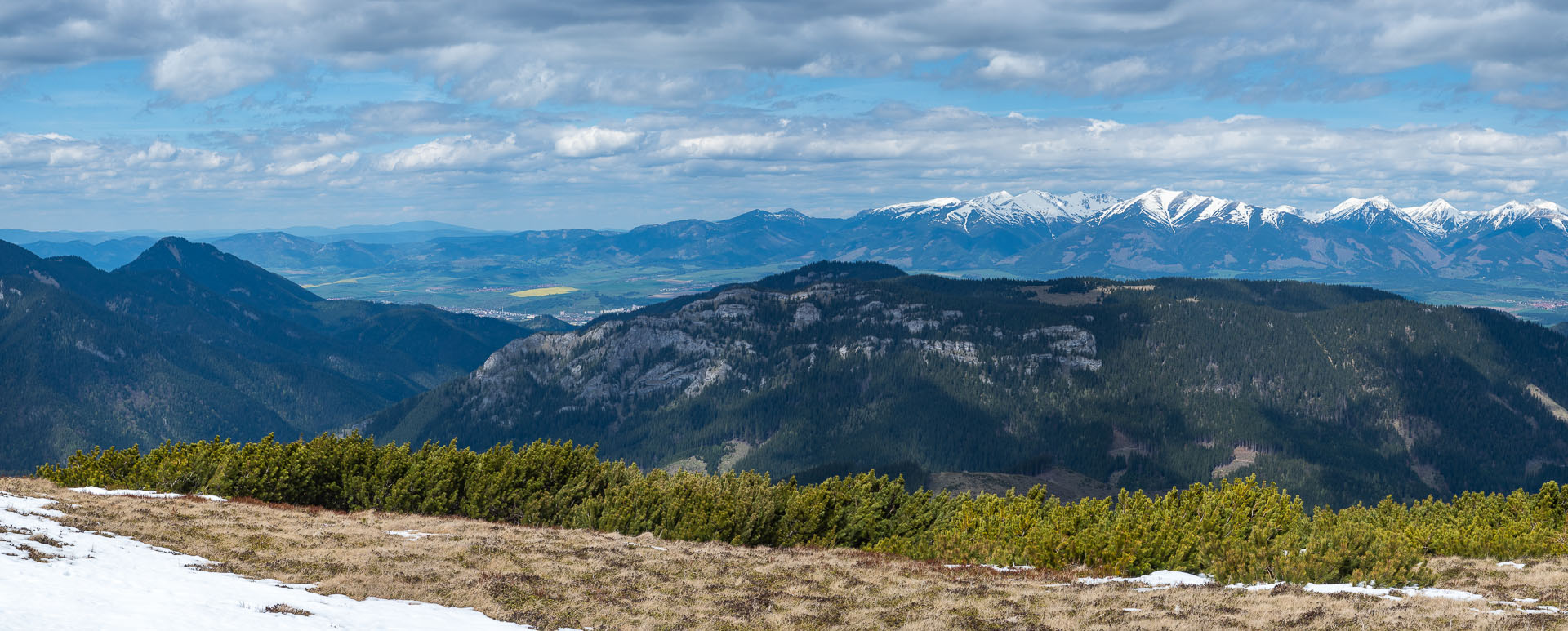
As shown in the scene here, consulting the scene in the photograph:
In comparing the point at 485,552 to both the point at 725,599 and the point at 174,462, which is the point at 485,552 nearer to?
the point at 725,599

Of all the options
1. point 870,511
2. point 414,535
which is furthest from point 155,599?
point 870,511

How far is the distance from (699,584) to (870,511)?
38.0 meters

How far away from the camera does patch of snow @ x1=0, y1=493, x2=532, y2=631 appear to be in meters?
29.8

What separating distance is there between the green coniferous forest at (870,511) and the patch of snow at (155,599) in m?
33.0

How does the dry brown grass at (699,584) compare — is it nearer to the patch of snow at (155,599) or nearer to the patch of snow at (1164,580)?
the patch of snow at (1164,580)

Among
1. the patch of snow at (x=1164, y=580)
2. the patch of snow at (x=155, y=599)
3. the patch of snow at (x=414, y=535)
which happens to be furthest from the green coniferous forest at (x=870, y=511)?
the patch of snow at (x=155, y=599)

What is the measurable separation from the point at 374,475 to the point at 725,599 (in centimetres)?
4739

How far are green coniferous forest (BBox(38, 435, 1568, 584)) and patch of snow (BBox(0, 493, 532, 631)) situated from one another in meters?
33.0

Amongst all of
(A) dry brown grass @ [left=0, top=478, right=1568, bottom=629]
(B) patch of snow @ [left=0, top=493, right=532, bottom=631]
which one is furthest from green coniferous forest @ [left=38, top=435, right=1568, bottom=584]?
(B) patch of snow @ [left=0, top=493, right=532, bottom=631]

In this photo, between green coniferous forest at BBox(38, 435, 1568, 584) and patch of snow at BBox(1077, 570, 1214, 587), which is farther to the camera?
green coniferous forest at BBox(38, 435, 1568, 584)

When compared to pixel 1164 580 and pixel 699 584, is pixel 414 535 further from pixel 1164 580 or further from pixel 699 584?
pixel 1164 580

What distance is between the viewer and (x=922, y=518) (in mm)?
87625

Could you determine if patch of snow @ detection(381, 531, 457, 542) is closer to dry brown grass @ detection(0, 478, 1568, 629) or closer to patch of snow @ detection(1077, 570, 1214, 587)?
dry brown grass @ detection(0, 478, 1568, 629)

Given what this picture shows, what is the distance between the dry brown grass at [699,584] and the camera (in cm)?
3734
